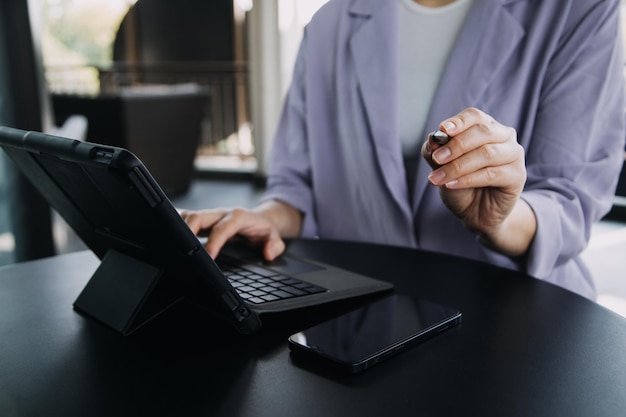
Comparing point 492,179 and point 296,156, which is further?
point 296,156

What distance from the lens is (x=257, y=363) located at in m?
0.50

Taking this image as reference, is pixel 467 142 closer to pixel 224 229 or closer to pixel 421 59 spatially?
pixel 224 229

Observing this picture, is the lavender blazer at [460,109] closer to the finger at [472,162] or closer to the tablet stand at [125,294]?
the finger at [472,162]

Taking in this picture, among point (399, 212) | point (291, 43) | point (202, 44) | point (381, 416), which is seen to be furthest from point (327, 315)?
point (202, 44)

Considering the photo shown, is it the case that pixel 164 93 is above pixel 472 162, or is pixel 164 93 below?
below

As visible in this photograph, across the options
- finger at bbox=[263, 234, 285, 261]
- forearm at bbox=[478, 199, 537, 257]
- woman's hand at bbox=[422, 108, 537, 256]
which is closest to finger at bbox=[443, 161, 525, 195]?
woman's hand at bbox=[422, 108, 537, 256]

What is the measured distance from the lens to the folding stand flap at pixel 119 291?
57 cm

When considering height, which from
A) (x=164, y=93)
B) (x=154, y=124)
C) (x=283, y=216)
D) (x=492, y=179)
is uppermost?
(x=492, y=179)

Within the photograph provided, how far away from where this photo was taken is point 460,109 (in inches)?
36.6

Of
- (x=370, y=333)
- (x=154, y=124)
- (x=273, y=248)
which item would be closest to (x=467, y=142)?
(x=370, y=333)

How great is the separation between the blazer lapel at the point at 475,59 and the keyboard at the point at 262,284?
13.3 inches

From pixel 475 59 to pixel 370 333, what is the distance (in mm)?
555

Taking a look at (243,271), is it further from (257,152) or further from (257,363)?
(257,152)

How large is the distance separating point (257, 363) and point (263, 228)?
374mm
